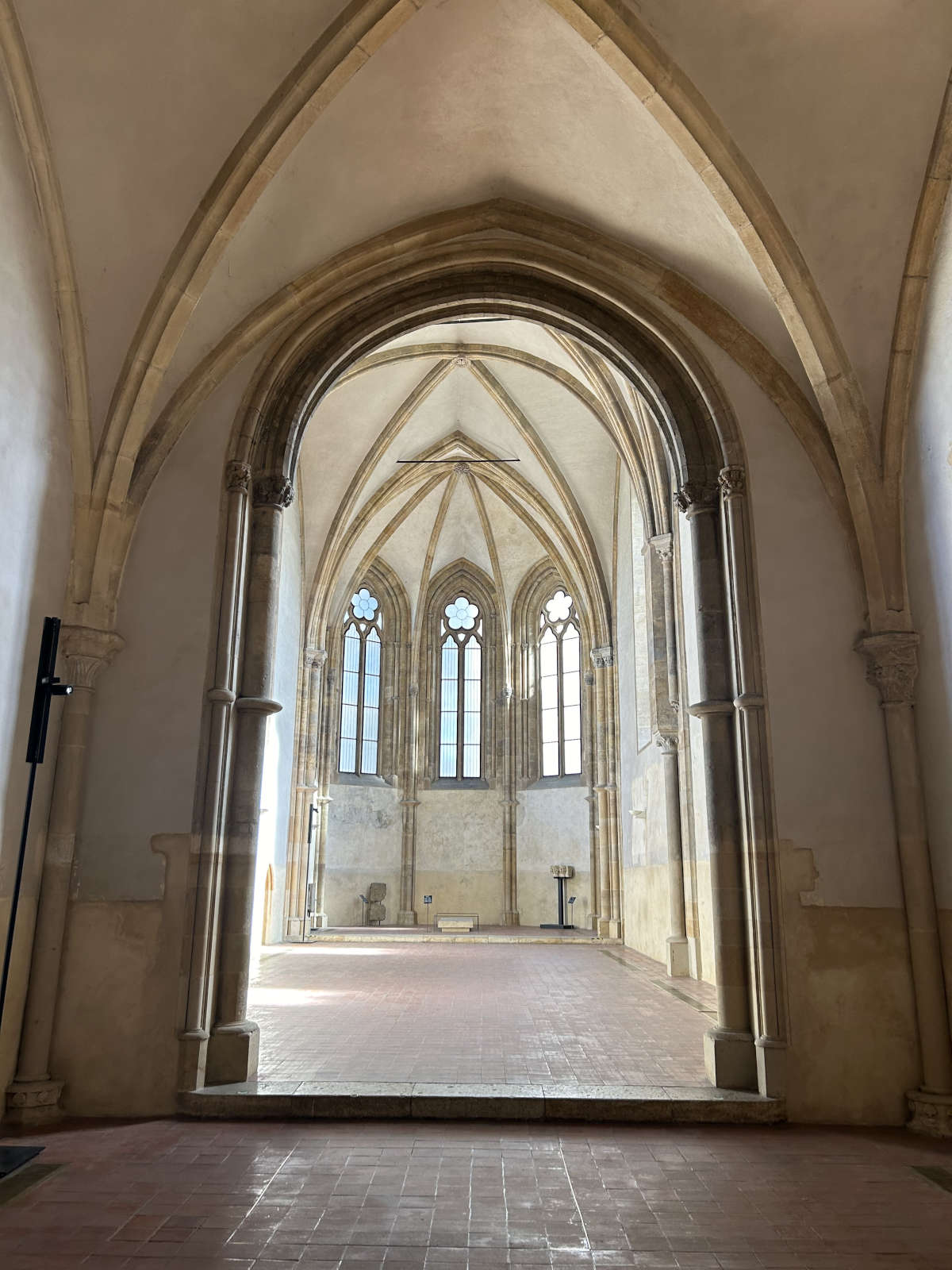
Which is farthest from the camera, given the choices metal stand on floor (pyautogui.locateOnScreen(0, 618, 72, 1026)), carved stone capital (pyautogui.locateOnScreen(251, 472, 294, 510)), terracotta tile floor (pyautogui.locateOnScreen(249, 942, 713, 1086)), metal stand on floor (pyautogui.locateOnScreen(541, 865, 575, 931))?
metal stand on floor (pyautogui.locateOnScreen(541, 865, 575, 931))

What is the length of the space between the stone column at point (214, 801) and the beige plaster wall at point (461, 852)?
18052 millimetres

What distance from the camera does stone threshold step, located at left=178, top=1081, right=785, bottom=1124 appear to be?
6.27 m

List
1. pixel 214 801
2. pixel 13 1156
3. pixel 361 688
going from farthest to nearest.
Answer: pixel 361 688 → pixel 214 801 → pixel 13 1156

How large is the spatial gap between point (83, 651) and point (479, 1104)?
4.18 metres

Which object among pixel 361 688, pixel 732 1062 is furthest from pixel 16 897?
pixel 361 688

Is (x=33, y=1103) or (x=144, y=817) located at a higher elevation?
(x=144, y=817)

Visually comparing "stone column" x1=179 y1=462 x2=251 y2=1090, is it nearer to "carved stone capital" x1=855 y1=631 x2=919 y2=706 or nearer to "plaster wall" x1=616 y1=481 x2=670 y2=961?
"carved stone capital" x1=855 y1=631 x2=919 y2=706

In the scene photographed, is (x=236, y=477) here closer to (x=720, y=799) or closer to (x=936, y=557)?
(x=720, y=799)

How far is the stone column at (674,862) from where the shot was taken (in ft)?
41.6

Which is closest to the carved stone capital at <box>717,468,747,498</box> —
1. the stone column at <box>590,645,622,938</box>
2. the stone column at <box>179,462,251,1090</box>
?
the stone column at <box>179,462,251,1090</box>

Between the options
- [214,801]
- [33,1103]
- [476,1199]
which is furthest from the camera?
[214,801]

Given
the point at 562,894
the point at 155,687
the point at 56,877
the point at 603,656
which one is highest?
the point at 603,656

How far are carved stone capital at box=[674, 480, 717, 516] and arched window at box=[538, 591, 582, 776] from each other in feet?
55.3

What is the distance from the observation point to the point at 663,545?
1402 centimetres
